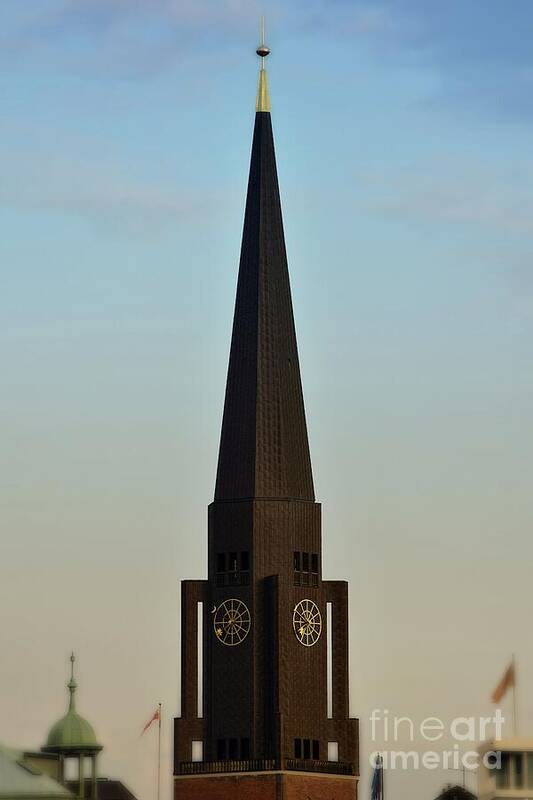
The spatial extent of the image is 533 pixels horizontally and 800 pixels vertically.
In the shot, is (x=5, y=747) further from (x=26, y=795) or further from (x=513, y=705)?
(x=513, y=705)

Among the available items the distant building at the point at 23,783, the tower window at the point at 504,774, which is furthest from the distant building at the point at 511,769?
the distant building at the point at 23,783

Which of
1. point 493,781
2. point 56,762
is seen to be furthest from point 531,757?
point 56,762

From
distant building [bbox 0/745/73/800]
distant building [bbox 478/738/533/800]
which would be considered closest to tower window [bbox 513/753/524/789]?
distant building [bbox 478/738/533/800]

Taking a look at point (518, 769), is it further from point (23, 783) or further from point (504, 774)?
point (23, 783)

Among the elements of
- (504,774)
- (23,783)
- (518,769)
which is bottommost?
(23,783)

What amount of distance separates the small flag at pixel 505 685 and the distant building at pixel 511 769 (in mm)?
2555

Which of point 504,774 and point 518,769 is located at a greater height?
point 518,769

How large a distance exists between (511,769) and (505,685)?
4536 millimetres

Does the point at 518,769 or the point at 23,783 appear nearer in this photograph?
the point at 23,783

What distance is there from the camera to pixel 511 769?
172 meters

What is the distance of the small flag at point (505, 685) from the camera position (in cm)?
17338

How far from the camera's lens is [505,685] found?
173500 millimetres

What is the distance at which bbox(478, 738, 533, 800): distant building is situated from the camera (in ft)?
562

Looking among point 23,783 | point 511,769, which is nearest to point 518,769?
point 511,769
